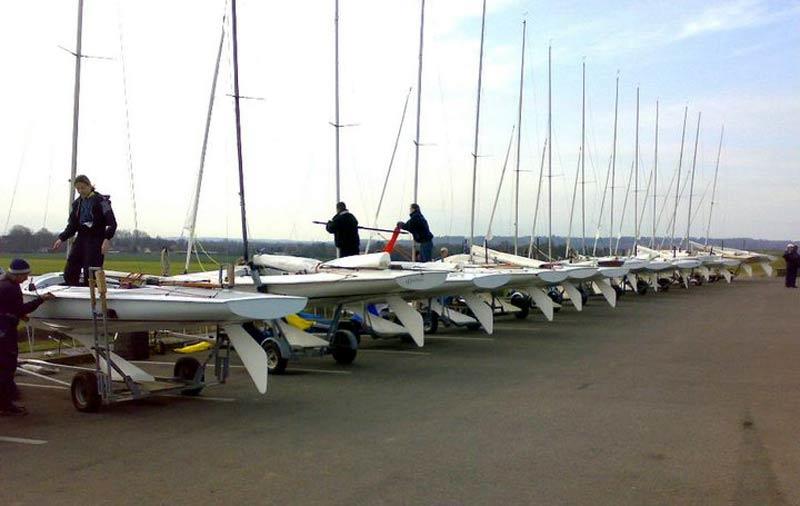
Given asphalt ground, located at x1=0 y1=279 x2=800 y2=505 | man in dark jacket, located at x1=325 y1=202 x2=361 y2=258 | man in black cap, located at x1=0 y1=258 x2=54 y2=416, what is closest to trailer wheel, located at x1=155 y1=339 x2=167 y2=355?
asphalt ground, located at x1=0 y1=279 x2=800 y2=505

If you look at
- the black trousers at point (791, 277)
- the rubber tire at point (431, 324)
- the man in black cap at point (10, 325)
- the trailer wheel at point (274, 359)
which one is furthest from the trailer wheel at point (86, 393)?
the black trousers at point (791, 277)

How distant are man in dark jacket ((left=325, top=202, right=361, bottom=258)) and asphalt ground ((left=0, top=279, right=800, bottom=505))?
8.13ft

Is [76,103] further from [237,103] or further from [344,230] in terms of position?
[344,230]

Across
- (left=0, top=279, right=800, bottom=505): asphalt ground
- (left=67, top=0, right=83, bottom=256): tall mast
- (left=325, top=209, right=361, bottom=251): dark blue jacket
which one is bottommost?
(left=0, top=279, right=800, bottom=505): asphalt ground

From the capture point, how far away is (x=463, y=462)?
6.16 meters

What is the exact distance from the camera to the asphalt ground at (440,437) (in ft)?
17.9

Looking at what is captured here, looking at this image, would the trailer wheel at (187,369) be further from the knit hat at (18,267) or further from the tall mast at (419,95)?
the tall mast at (419,95)

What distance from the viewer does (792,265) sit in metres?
36.9

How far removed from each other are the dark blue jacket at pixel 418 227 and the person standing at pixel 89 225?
27.5ft

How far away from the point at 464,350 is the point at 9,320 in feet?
24.7

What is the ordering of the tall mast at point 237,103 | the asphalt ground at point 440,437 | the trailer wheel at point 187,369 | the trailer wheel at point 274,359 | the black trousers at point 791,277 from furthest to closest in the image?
the black trousers at point 791,277, the tall mast at point 237,103, the trailer wheel at point 274,359, the trailer wheel at point 187,369, the asphalt ground at point 440,437

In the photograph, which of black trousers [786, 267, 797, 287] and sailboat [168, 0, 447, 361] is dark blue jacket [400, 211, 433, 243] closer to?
sailboat [168, 0, 447, 361]

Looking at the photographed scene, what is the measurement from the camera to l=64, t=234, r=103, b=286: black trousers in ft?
30.8

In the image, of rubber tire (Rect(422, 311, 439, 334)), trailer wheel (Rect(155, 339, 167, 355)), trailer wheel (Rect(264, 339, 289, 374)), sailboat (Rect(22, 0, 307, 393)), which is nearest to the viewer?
sailboat (Rect(22, 0, 307, 393))
